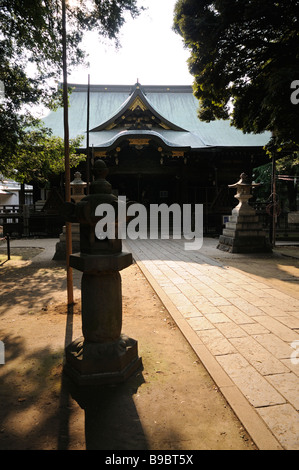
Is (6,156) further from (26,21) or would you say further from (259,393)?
(259,393)

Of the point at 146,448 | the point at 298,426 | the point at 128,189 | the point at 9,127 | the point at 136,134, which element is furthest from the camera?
the point at 128,189

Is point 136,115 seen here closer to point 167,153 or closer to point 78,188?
point 167,153

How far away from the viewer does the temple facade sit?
15.5 m

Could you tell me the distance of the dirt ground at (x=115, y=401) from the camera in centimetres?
205

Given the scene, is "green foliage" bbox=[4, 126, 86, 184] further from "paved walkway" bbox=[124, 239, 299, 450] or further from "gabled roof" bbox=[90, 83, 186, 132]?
"gabled roof" bbox=[90, 83, 186, 132]

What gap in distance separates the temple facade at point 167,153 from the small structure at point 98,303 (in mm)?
12600

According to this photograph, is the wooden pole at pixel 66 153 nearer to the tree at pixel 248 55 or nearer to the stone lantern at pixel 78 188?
the tree at pixel 248 55

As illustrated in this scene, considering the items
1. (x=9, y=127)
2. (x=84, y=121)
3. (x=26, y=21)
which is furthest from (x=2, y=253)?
(x=84, y=121)

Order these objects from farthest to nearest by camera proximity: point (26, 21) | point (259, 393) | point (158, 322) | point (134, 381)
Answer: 1. point (26, 21)
2. point (158, 322)
3. point (134, 381)
4. point (259, 393)

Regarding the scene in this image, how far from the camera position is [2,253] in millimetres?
10625

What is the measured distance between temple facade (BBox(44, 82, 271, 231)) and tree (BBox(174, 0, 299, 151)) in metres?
6.50

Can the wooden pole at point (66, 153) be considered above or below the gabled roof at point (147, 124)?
below

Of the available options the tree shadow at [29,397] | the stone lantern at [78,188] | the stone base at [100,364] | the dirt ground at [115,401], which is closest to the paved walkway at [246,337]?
the dirt ground at [115,401]

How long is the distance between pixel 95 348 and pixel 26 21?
8454 millimetres
